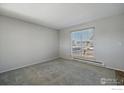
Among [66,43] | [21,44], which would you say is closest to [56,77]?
[21,44]

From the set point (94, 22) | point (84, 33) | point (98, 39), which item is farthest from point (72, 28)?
point (98, 39)

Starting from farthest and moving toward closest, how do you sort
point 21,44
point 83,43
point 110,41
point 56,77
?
1. point 83,43
2. point 21,44
3. point 110,41
4. point 56,77

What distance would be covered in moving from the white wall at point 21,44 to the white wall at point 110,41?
2.79 metres

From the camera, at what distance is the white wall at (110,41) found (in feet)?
9.08

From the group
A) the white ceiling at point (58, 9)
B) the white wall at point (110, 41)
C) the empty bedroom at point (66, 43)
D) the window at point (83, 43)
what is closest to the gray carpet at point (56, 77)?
the empty bedroom at point (66, 43)

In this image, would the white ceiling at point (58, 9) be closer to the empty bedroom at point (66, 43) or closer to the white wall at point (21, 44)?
the empty bedroom at point (66, 43)

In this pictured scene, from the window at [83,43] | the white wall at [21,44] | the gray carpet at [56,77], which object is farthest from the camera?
the window at [83,43]

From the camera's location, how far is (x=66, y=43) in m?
4.89

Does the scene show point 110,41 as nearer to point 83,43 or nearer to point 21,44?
point 83,43

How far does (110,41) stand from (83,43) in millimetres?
1443

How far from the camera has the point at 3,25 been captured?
8.84 feet

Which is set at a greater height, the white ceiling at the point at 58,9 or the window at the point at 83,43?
the white ceiling at the point at 58,9

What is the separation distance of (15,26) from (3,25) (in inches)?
16.3
